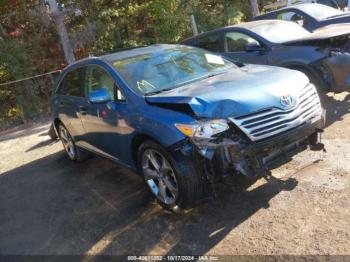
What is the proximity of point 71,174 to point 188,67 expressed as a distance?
259 centimetres

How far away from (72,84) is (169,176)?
2.60 metres

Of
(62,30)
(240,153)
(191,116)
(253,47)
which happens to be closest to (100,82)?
(191,116)

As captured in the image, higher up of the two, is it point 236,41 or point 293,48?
point 236,41

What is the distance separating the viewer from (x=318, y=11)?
10.1m

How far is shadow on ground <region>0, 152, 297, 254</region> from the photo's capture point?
3.93m

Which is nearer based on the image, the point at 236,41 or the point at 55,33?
the point at 236,41

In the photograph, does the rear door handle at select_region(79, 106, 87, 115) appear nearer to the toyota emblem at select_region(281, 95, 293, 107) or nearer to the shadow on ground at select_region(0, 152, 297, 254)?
the shadow on ground at select_region(0, 152, 297, 254)

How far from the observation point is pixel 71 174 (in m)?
6.34

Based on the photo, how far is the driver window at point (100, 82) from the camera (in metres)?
4.81

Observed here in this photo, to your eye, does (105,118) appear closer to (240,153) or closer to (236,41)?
(240,153)

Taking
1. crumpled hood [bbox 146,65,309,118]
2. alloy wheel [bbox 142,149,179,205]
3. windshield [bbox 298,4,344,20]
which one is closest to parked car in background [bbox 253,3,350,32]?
windshield [bbox 298,4,344,20]

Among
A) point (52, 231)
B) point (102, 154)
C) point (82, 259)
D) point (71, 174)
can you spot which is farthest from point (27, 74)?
point (82, 259)

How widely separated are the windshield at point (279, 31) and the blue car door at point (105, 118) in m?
3.49

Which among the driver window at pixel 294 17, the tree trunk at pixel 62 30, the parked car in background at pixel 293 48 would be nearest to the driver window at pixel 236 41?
the parked car in background at pixel 293 48
